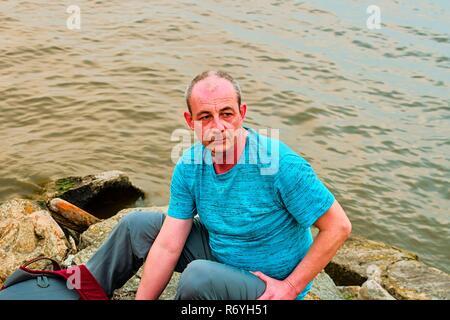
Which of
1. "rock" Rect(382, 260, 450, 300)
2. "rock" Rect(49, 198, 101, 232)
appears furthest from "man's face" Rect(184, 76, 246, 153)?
"rock" Rect(49, 198, 101, 232)

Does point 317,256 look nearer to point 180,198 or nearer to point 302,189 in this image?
point 302,189

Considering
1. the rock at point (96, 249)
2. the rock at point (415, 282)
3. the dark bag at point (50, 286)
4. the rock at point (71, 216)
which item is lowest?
the rock at point (415, 282)

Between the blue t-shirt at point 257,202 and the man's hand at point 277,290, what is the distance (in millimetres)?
101

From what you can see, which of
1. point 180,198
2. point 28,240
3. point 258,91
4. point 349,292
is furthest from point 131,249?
point 258,91

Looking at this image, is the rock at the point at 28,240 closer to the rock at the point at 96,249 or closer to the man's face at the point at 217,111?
the rock at the point at 96,249

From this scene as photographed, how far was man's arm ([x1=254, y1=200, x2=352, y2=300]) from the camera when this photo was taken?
9.68 ft

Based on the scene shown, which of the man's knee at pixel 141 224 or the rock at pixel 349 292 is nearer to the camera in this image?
the man's knee at pixel 141 224

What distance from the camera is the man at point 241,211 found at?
295 cm

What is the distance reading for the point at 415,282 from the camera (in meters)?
4.74

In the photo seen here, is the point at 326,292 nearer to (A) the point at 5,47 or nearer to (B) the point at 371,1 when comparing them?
(A) the point at 5,47

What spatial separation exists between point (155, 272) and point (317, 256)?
98 centimetres

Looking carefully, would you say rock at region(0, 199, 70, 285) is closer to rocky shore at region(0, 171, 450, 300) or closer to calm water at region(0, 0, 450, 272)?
rocky shore at region(0, 171, 450, 300)

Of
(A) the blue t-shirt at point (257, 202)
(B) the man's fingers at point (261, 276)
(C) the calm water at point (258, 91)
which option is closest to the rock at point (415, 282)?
(C) the calm water at point (258, 91)

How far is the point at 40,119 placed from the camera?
858 centimetres
